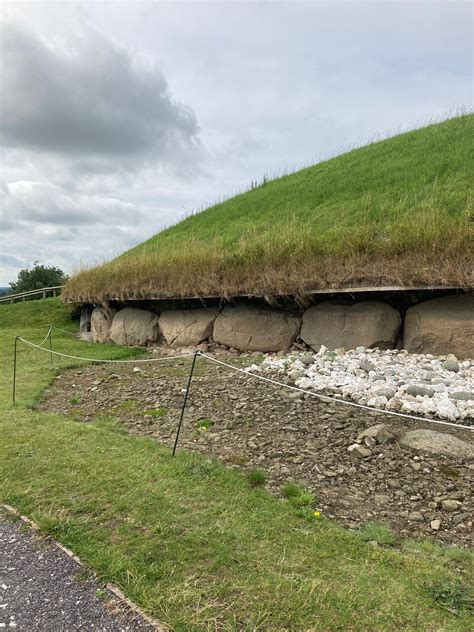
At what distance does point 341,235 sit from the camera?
10133 millimetres

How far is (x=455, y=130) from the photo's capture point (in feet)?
53.5

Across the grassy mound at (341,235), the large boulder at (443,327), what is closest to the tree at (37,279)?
the grassy mound at (341,235)

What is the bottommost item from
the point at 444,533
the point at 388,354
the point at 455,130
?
the point at 444,533

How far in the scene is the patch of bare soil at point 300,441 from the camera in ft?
13.3

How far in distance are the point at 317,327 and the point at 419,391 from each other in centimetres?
354

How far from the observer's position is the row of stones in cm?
815

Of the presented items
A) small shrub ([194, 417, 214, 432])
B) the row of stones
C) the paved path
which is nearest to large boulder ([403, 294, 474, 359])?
the row of stones

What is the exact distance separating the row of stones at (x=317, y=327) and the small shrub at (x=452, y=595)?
5.67 m

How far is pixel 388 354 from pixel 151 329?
6.58 metres

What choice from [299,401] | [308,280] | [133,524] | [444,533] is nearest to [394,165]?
[308,280]

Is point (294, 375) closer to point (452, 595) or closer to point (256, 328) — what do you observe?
point (256, 328)

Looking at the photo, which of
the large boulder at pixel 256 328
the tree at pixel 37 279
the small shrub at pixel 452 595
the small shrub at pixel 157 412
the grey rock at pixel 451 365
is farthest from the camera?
the tree at pixel 37 279

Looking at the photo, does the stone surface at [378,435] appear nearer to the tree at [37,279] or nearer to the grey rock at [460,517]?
the grey rock at [460,517]

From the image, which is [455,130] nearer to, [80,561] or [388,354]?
[388,354]
